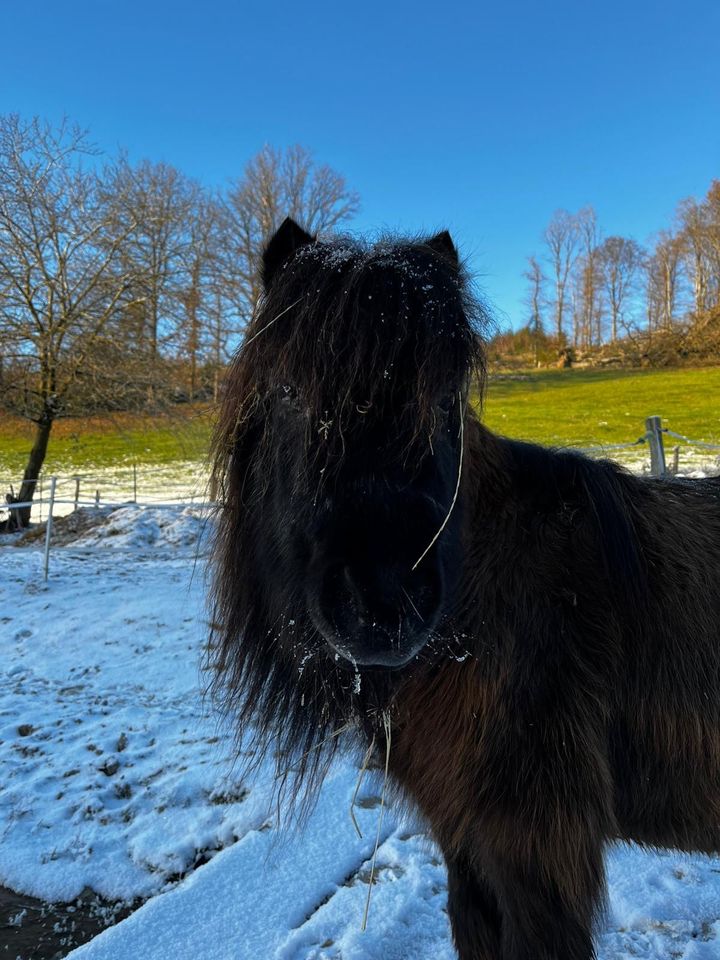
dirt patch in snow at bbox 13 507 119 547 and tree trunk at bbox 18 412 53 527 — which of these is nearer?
dirt patch in snow at bbox 13 507 119 547

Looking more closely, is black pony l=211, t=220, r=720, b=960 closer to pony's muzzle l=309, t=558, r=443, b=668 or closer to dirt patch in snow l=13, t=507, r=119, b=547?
pony's muzzle l=309, t=558, r=443, b=668

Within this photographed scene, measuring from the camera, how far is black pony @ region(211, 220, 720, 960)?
1.36 m

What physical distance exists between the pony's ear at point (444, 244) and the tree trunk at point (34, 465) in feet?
46.6

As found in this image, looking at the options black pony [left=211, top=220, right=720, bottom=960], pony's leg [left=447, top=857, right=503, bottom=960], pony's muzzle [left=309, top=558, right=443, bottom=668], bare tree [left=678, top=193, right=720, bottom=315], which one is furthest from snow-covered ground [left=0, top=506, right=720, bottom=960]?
bare tree [left=678, top=193, right=720, bottom=315]

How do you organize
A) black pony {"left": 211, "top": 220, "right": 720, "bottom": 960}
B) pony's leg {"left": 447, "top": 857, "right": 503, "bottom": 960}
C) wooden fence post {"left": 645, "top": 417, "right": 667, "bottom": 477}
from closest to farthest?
black pony {"left": 211, "top": 220, "right": 720, "bottom": 960}, pony's leg {"left": 447, "top": 857, "right": 503, "bottom": 960}, wooden fence post {"left": 645, "top": 417, "right": 667, "bottom": 477}

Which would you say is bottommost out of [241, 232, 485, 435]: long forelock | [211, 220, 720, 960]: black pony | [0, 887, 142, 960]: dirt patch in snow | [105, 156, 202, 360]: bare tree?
[0, 887, 142, 960]: dirt patch in snow

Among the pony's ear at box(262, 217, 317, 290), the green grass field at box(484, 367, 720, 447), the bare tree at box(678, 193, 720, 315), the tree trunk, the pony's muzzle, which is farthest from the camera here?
the bare tree at box(678, 193, 720, 315)

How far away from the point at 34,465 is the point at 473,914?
15544 millimetres

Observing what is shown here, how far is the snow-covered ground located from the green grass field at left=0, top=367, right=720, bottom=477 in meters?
6.55

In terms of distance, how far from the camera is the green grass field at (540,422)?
14.5 metres

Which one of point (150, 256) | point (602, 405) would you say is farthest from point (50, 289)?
point (602, 405)

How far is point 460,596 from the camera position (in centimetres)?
158

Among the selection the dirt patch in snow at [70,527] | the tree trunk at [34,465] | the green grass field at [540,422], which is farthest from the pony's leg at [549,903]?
the tree trunk at [34,465]

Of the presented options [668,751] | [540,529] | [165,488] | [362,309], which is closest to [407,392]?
[362,309]
